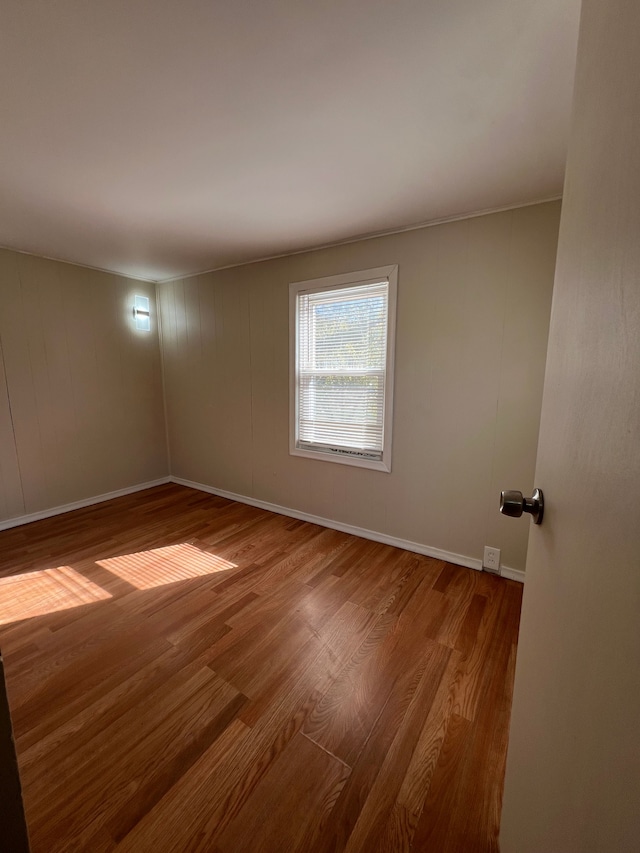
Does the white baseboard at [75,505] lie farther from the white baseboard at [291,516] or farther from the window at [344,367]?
the window at [344,367]

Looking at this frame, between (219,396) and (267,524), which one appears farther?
(219,396)

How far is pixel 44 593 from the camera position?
2088mm

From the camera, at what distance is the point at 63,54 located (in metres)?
1.10

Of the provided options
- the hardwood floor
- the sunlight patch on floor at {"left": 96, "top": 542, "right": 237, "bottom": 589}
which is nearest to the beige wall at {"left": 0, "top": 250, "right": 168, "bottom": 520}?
the hardwood floor

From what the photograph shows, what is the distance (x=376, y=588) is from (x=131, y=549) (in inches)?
74.6

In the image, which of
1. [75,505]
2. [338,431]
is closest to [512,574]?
[338,431]

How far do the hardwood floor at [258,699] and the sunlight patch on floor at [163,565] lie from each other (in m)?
0.02

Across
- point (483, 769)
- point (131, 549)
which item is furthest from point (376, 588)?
point (131, 549)

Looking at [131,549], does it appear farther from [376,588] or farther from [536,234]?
[536,234]

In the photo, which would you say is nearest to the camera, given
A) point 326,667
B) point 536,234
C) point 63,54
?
point 63,54

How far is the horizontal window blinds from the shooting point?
8.45 feet

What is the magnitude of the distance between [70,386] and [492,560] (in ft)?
13.0

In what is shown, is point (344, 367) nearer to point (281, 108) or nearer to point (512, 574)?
point (281, 108)

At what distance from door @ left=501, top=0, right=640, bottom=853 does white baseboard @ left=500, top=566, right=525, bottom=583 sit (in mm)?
1752
